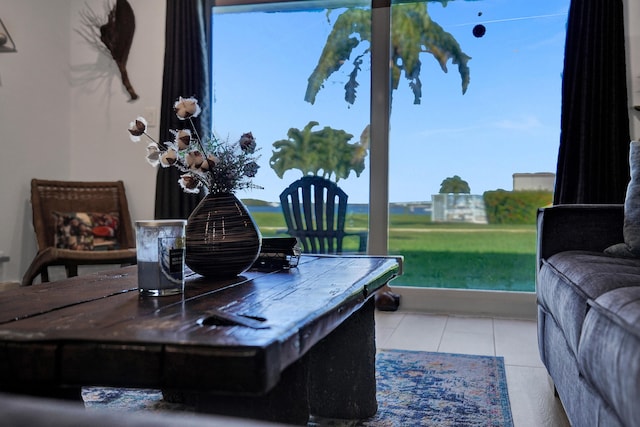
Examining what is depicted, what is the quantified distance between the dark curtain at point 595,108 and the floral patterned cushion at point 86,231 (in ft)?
8.33

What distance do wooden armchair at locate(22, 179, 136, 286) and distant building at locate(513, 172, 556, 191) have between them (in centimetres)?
251

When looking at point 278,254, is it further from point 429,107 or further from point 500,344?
point 429,107

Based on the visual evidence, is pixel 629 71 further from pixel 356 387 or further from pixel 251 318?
pixel 251 318

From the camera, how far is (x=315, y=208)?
3.57 metres

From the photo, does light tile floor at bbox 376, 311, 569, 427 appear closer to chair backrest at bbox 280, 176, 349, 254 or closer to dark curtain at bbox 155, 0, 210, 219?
chair backrest at bbox 280, 176, 349, 254

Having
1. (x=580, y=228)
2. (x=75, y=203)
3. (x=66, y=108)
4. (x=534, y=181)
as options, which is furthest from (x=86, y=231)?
(x=534, y=181)

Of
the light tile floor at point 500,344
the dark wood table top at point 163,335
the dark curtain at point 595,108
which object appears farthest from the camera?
the dark curtain at point 595,108

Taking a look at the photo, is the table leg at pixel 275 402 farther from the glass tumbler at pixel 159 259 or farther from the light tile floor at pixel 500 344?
the light tile floor at pixel 500 344

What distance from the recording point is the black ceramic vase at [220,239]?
4.66 feet

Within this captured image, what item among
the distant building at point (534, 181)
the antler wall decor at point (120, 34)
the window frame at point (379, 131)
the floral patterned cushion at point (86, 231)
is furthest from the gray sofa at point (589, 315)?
the antler wall decor at point (120, 34)

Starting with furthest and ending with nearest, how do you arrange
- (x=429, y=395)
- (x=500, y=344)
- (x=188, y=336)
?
(x=500, y=344) < (x=429, y=395) < (x=188, y=336)

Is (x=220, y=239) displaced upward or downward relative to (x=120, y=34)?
→ downward

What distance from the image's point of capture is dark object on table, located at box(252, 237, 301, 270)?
5.57 ft

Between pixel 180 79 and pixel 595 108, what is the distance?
2334mm
